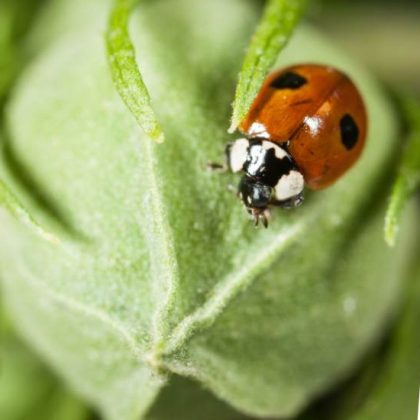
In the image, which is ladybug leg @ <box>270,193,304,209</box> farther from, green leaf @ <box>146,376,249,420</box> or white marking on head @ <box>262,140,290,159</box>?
green leaf @ <box>146,376,249,420</box>

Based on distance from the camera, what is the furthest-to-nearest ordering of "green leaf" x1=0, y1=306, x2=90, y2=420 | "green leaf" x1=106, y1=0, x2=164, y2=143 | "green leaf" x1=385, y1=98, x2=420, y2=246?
"green leaf" x1=0, y1=306, x2=90, y2=420
"green leaf" x1=385, y1=98, x2=420, y2=246
"green leaf" x1=106, y1=0, x2=164, y2=143

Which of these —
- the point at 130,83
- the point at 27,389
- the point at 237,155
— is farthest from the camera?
the point at 27,389

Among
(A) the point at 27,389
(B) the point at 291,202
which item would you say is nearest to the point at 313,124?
(B) the point at 291,202

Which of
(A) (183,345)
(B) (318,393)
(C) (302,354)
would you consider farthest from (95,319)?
(B) (318,393)

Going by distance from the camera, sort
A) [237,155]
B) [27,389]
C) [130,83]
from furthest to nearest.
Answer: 1. [27,389]
2. [237,155]
3. [130,83]

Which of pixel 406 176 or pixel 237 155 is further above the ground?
pixel 237 155

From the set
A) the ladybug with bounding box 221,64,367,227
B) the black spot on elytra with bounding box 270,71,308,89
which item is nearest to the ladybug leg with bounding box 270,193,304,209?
the ladybug with bounding box 221,64,367,227

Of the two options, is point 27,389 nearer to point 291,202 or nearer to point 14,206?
point 14,206
